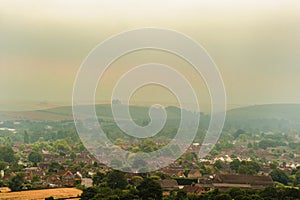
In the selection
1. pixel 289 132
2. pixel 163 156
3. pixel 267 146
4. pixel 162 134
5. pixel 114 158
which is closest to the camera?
pixel 114 158

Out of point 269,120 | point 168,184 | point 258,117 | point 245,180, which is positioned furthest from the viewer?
point 269,120

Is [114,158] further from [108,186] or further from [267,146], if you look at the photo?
[267,146]

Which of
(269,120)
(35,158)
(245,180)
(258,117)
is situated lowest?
(245,180)

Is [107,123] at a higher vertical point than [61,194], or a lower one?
→ higher

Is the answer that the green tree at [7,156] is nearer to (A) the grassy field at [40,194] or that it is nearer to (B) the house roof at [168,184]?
(A) the grassy field at [40,194]

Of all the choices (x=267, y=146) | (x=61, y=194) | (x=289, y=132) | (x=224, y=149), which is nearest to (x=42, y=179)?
(x=61, y=194)

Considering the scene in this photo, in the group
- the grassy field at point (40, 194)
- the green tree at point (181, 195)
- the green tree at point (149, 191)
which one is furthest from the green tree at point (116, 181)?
the green tree at point (181, 195)

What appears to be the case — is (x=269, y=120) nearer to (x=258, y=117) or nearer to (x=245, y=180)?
(x=258, y=117)

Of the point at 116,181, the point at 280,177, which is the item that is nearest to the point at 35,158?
the point at 116,181

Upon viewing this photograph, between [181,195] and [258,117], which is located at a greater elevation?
[258,117]

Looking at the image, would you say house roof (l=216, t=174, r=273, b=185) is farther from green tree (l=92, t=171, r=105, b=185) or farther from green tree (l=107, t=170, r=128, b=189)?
green tree (l=92, t=171, r=105, b=185)
